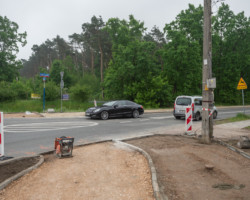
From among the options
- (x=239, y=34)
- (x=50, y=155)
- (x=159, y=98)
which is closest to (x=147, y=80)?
(x=159, y=98)

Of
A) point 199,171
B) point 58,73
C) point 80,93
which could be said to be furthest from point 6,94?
point 58,73

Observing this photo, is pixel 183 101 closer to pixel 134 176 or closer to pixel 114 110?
pixel 114 110

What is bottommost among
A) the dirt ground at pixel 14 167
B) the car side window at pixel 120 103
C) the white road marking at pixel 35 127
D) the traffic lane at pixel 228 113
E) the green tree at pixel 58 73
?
the dirt ground at pixel 14 167

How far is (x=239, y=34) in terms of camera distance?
45875 millimetres

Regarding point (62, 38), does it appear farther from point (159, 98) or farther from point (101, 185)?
point (101, 185)

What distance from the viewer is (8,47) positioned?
136 ft

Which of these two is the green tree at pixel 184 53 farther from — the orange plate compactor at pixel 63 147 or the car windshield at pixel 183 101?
the orange plate compactor at pixel 63 147

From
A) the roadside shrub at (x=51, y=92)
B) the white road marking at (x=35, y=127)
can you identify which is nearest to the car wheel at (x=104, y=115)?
the white road marking at (x=35, y=127)

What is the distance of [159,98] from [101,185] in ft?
100

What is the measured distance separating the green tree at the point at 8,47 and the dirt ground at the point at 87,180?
126 ft

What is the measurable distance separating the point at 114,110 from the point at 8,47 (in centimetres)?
3299

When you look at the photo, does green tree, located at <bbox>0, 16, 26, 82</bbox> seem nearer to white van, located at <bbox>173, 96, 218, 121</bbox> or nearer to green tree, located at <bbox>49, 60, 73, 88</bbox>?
green tree, located at <bbox>49, 60, 73, 88</bbox>

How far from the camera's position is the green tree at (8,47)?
131ft

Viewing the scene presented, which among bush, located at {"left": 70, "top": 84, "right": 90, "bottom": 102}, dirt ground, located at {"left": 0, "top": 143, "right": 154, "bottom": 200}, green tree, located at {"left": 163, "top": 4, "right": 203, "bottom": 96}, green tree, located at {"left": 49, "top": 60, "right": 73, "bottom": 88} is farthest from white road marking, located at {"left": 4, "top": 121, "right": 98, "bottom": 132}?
green tree, located at {"left": 49, "top": 60, "right": 73, "bottom": 88}
